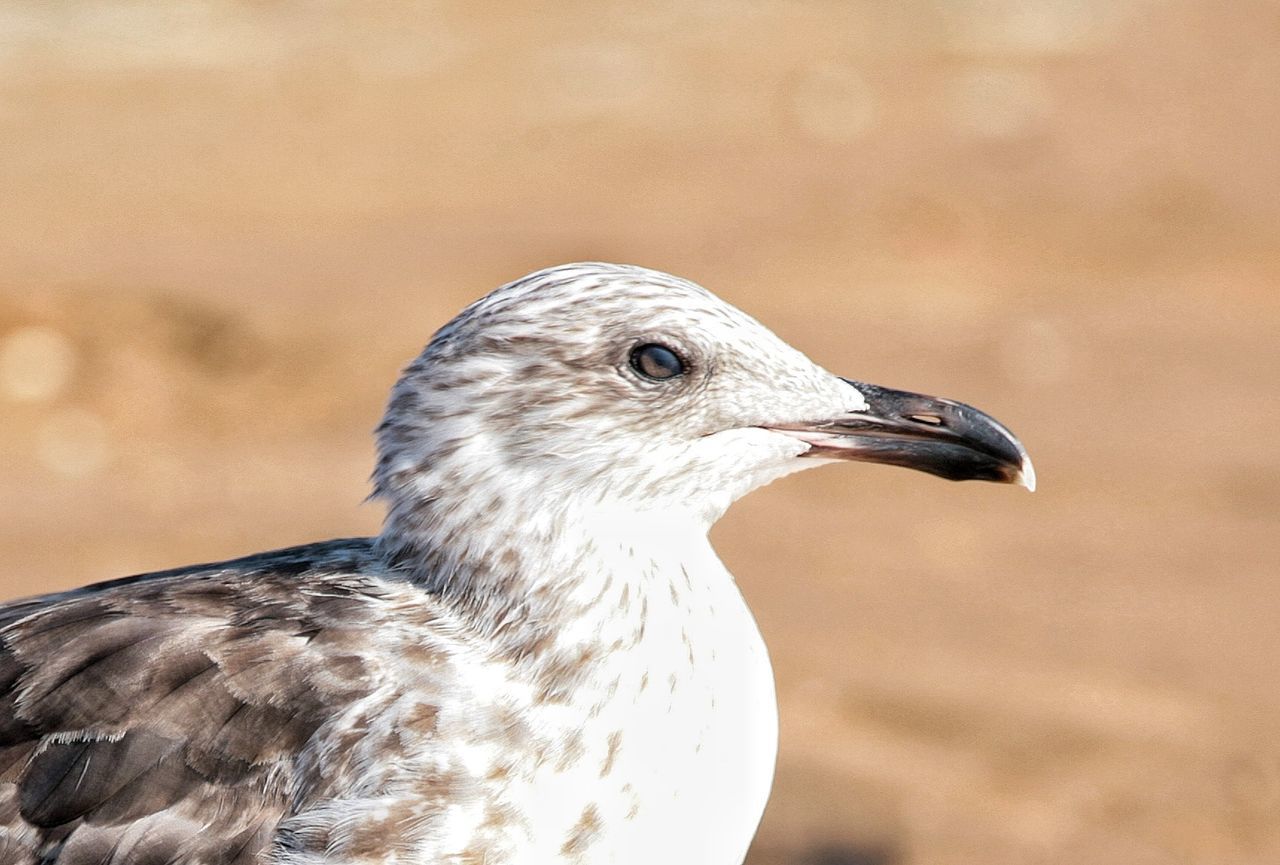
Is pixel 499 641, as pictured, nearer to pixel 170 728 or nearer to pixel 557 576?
pixel 557 576

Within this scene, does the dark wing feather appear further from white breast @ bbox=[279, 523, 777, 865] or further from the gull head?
the gull head

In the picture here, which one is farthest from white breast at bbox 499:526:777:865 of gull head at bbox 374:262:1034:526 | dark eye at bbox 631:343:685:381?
dark eye at bbox 631:343:685:381

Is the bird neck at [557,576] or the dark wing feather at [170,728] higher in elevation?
the bird neck at [557,576]

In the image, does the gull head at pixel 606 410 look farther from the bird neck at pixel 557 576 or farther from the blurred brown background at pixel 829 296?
the blurred brown background at pixel 829 296

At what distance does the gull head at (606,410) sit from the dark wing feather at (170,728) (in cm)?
37

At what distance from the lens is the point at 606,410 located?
12.2ft

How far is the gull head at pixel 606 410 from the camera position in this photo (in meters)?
3.71

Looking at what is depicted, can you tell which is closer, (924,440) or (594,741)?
(594,741)

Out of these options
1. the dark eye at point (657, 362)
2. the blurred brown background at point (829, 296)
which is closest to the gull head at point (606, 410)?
the dark eye at point (657, 362)

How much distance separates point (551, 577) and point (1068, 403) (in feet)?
19.0

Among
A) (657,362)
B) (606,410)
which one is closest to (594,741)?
(606,410)

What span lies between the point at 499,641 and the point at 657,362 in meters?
0.63

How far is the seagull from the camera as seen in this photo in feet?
11.6

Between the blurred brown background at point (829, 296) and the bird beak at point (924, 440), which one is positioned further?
the blurred brown background at point (829, 296)
